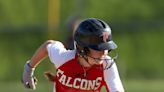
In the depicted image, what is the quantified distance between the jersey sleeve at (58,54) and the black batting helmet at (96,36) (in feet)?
0.78

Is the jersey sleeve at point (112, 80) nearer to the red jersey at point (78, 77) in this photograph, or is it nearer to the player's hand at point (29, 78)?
the red jersey at point (78, 77)

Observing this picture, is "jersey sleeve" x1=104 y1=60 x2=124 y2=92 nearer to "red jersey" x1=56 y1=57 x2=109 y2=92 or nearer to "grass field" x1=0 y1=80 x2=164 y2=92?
"red jersey" x1=56 y1=57 x2=109 y2=92

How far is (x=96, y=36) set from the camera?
6.28 meters

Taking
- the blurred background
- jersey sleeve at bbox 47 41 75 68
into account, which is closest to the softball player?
jersey sleeve at bbox 47 41 75 68

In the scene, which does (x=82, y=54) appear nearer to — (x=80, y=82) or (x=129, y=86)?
(x=80, y=82)

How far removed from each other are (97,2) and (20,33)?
237 centimetres

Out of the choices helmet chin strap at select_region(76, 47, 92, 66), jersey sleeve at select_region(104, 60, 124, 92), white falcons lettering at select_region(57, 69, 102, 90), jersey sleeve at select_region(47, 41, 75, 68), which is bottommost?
white falcons lettering at select_region(57, 69, 102, 90)

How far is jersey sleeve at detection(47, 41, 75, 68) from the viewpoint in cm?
653

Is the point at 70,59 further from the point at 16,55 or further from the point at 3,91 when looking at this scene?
the point at 16,55

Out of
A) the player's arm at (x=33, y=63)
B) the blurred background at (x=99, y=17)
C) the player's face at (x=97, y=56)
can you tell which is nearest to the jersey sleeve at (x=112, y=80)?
the player's face at (x=97, y=56)

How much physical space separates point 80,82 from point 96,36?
459mm

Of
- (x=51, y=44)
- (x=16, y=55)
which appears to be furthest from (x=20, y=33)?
(x=51, y=44)

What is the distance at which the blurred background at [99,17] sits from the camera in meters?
17.6

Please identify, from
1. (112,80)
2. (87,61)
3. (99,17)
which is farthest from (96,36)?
(99,17)
